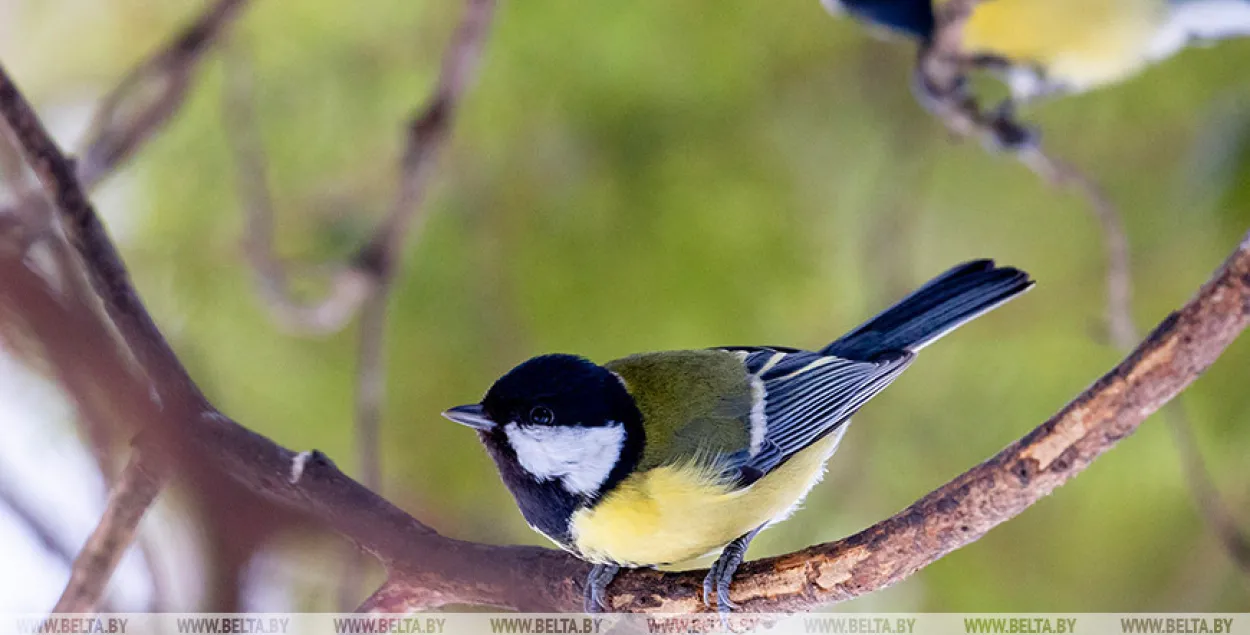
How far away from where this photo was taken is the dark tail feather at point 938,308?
69 cm

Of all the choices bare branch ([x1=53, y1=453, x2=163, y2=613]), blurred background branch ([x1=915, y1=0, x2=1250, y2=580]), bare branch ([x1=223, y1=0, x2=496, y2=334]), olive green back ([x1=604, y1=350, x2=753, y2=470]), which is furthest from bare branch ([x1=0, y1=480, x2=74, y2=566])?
blurred background branch ([x1=915, y1=0, x2=1250, y2=580])

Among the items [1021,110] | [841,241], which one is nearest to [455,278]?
[841,241]

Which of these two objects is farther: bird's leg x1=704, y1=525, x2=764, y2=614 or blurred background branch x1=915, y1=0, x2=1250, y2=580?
blurred background branch x1=915, y1=0, x2=1250, y2=580

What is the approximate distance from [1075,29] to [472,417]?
0.76 meters

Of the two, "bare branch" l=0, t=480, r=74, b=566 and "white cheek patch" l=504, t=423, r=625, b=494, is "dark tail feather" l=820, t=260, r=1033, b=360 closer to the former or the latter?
"white cheek patch" l=504, t=423, r=625, b=494

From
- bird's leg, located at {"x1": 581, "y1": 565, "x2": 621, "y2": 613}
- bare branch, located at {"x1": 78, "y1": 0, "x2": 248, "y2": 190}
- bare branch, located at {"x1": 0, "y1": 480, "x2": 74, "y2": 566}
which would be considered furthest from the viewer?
bare branch, located at {"x1": 78, "y1": 0, "x2": 248, "y2": 190}

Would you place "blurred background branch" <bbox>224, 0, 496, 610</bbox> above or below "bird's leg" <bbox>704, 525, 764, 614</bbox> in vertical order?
above

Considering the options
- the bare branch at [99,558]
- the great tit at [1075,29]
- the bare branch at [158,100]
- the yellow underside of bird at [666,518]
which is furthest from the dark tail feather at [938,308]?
the bare branch at [158,100]

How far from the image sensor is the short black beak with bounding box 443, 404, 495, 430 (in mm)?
629

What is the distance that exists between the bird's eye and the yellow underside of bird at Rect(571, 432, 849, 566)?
6 centimetres

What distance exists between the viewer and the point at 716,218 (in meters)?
1.11

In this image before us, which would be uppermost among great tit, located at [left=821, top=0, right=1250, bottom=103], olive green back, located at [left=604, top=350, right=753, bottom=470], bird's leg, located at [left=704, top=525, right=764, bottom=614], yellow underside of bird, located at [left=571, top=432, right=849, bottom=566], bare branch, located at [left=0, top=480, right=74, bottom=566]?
great tit, located at [left=821, top=0, right=1250, bottom=103]

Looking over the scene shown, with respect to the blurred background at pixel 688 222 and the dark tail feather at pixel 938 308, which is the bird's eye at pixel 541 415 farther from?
the blurred background at pixel 688 222

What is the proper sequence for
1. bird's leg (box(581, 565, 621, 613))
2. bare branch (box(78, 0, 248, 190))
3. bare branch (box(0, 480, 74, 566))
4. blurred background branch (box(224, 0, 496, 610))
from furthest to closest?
blurred background branch (box(224, 0, 496, 610))
bare branch (box(78, 0, 248, 190))
bird's leg (box(581, 565, 621, 613))
bare branch (box(0, 480, 74, 566))
